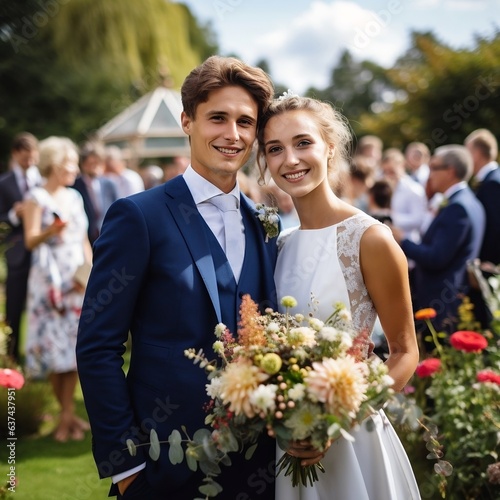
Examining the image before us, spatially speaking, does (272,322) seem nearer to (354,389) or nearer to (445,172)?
(354,389)

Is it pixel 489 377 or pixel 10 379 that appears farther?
pixel 489 377

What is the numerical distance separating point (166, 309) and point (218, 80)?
0.91 meters

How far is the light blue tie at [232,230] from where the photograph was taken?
8.25 feet

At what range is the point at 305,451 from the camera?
204 centimetres

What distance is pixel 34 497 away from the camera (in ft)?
14.2

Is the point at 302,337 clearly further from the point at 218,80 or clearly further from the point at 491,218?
the point at 491,218

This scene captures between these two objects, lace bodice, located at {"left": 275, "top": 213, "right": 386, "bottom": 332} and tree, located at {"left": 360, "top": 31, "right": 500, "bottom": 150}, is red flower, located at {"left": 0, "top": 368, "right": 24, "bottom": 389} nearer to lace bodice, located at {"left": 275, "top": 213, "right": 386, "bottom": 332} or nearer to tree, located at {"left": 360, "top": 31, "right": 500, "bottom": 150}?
lace bodice, located at {"left": 275, "top": 213, "right": 386, "bottom": 332}

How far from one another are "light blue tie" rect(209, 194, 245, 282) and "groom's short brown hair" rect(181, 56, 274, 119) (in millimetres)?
361

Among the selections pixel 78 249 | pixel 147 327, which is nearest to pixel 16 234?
pixel 78 249

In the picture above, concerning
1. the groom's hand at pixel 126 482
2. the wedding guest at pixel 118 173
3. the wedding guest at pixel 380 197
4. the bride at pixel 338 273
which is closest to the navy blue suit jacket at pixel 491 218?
the wedding guest at pixel 380 197

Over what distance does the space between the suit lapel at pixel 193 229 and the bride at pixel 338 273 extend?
0.39 meters

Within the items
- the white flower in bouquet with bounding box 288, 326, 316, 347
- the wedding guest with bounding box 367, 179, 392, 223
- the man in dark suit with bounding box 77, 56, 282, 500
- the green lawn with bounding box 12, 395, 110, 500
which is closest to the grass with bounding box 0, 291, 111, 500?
the green lawn with bounding box 12, 395, 110, 500

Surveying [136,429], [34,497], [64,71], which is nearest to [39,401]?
[34,497]

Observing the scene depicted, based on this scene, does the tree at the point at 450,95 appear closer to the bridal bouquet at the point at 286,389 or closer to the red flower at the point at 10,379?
the red flower at the point at 10,379
